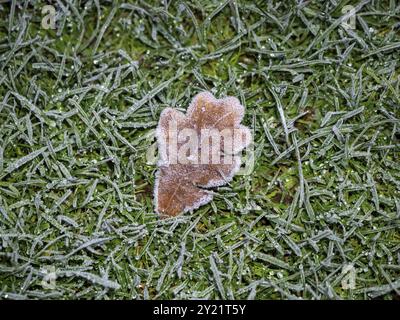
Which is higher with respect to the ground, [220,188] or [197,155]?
[197,155]

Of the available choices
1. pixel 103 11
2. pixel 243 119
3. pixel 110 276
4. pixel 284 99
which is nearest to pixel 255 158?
pixel 243 119

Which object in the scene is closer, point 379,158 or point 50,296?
point 50,296

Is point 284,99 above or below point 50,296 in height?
above

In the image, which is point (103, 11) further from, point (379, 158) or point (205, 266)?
point (379, 158)
